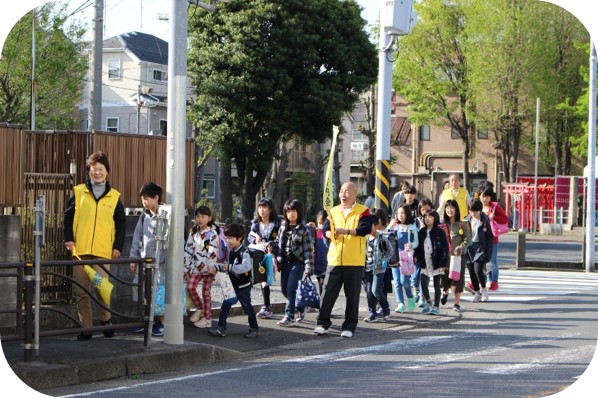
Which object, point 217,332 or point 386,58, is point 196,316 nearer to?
point 217,332

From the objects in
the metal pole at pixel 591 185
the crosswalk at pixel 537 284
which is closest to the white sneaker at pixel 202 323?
Answer: the crosswalk at pixel 537 284

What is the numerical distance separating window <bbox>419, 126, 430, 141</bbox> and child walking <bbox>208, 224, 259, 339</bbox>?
2093 inches

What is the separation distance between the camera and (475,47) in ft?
165

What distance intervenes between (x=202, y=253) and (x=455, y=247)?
5.18 meters

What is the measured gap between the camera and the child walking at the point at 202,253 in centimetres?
1132

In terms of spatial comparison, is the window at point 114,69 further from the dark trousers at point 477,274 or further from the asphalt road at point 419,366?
the asphalt road at point 419,366

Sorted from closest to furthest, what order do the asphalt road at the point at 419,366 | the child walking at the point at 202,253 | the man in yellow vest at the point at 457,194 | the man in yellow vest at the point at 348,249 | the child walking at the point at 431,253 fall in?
1. the asphalt road at the point at 419,366
2. the child walking at the point at 202,253
3. the man in yellow vest at the point at 348,249
4. the child walking at the point at 431,253
5. the man in yellow vest at the point at 457,194

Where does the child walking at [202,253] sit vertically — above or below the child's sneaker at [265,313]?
above

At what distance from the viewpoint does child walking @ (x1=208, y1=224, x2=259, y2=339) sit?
446 inches

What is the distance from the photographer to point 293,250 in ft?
40.6

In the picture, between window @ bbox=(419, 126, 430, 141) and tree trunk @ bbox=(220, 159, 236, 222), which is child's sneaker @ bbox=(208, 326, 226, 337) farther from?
window @ bbox=(419, 126, 430, 141)

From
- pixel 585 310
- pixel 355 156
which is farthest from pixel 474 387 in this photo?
pixel 355 156

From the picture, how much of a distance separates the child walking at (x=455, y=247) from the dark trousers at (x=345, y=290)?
3.20 metres

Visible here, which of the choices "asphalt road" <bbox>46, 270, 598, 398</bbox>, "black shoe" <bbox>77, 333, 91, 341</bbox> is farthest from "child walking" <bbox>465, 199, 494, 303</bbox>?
"black shoe" <bbox>77, 333, 91, 341</bbox>
